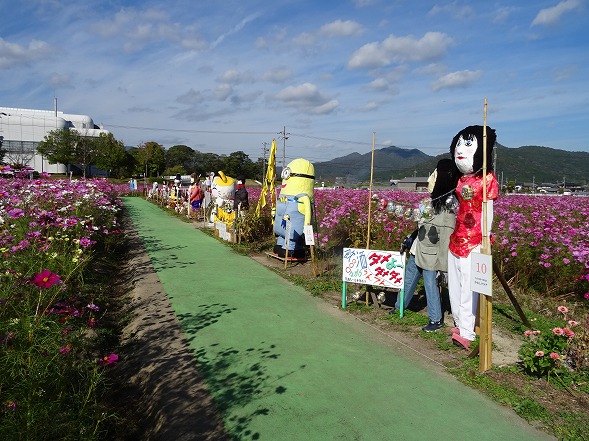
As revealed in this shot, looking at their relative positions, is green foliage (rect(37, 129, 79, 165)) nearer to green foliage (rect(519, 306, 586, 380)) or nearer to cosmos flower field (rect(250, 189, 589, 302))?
cosmos flower field (rect(250, 189, 589, 302))

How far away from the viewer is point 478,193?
3764 millimetres

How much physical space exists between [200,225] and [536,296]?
10.1 meters

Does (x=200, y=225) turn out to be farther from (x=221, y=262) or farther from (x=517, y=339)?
(x=517, y=339)

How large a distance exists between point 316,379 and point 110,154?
4712 cm

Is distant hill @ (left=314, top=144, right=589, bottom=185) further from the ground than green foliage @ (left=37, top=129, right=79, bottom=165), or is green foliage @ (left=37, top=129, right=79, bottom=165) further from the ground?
distant hill @ (left=314, top=144, right=589, bottom=185)

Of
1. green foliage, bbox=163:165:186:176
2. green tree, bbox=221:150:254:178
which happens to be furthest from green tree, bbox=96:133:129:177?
green tree, bbox=221:150:254:178

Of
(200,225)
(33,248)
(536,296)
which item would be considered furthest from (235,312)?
(200,225)

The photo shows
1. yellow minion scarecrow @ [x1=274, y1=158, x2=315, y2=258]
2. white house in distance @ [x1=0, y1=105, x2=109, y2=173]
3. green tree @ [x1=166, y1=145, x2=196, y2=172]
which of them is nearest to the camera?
yellow minion scarecrow @ [x1=274, y1=158, x2=315, y2=258]

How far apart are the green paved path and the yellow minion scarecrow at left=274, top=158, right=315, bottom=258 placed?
197cm

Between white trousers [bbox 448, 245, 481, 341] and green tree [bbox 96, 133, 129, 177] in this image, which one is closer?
white trousers [bbox 448, 245, 481, 341]

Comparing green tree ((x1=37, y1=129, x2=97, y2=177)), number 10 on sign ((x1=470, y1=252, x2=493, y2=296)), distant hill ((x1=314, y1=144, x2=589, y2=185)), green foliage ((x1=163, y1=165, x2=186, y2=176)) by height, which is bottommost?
number 10 on sign ((x1=470, y1=252, x2=493, y2=296))

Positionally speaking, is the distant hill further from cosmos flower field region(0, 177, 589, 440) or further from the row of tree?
cosmos flower field region(0, 177, 589, 440)

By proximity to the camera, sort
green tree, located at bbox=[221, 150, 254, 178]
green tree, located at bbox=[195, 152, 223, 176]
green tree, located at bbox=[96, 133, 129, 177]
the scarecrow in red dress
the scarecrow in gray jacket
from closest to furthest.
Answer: the scarecrow in red dress < the scarecrow in gray jacket < green tree, located at bbox=[96, 133, 129, 177] < green tree, located at bbox=[221, 150, 254, 178] < green tree, located at bbox=[195, 152, 223, 176]

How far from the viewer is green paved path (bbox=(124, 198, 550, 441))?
100 inches
